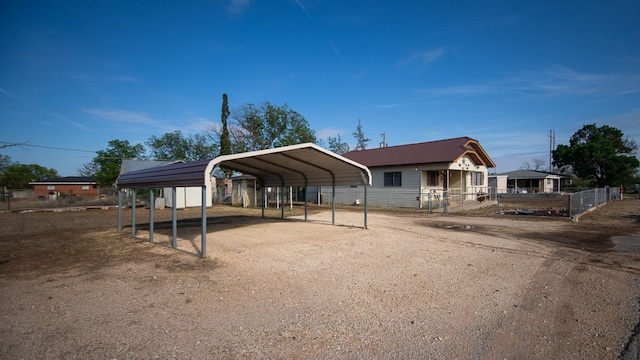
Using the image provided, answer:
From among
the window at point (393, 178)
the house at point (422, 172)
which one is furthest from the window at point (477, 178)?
the window at point (393, 178)

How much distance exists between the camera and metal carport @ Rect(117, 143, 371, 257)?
7662mm

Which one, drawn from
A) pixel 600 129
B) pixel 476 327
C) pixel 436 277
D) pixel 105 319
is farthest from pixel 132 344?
pixel 600 129

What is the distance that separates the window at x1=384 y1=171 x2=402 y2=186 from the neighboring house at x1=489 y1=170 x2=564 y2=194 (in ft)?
67.3

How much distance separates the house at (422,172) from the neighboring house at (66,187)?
46210 millimetres

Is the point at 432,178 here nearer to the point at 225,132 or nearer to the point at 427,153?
the point at 427,153

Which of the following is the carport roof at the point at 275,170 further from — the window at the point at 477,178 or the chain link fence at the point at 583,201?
the window at the point at 477,178

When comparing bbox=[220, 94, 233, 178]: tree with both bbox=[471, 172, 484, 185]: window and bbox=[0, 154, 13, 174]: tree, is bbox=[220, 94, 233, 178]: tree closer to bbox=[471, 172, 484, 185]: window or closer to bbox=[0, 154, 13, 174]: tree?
bbox=[471, 172, 484, 185]: window

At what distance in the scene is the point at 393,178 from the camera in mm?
24453

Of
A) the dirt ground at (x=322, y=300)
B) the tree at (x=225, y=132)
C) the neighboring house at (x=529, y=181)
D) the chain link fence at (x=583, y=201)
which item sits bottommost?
the dirt ground at (x=322, y=300)

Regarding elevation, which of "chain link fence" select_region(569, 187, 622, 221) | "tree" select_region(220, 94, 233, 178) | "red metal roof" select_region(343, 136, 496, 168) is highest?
"tree" select_region(220, 94, 233, 178)

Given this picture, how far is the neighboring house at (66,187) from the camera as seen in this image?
51.2m

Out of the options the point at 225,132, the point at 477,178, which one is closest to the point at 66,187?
the point at 225,132

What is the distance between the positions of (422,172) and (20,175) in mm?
78003

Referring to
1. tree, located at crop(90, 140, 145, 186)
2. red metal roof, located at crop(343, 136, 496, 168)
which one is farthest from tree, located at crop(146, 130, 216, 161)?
red metal roof, located at crop(343, 136, 496, 168)
